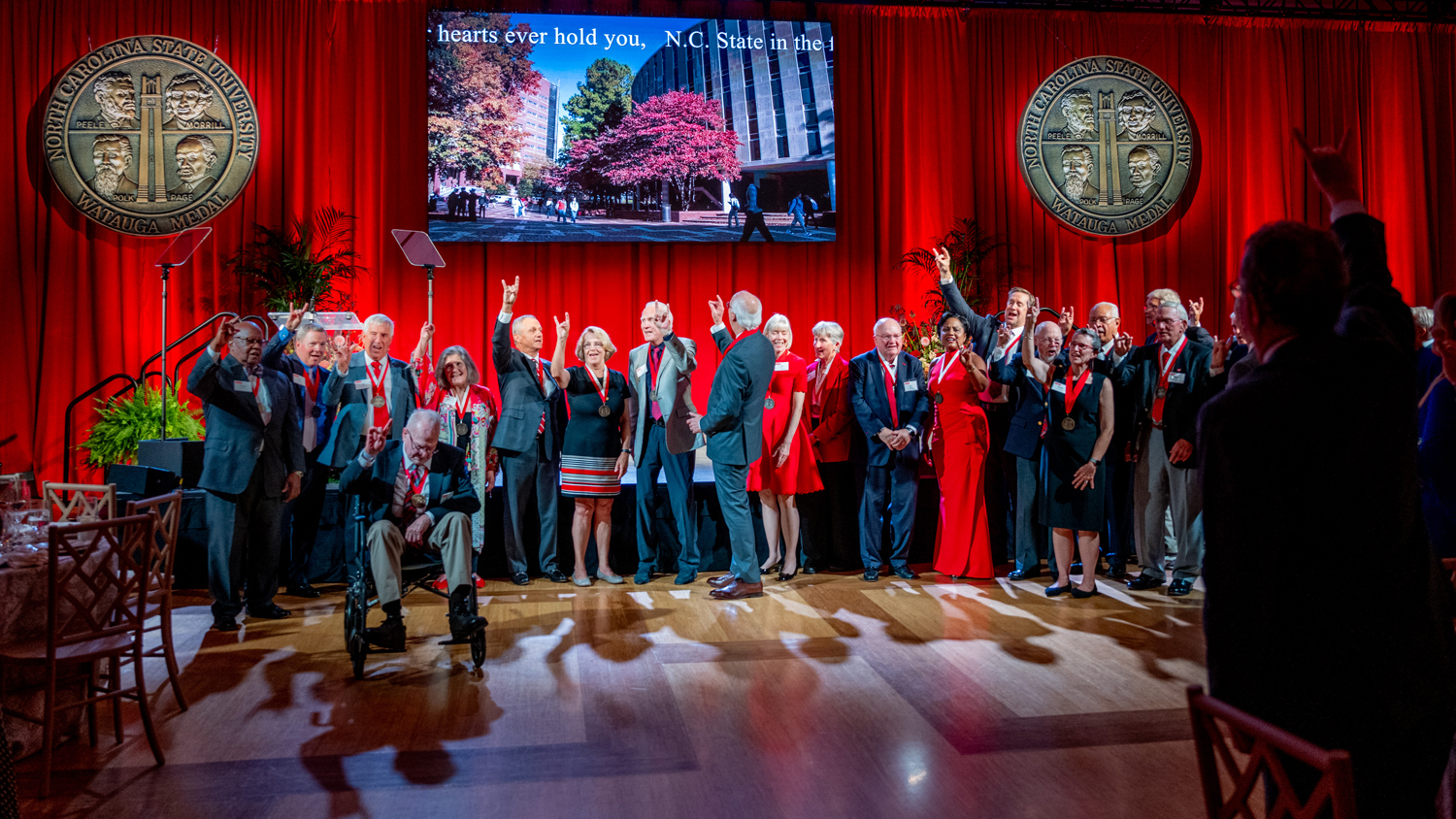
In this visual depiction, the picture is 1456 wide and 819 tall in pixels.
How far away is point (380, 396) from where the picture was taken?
5.32 meters

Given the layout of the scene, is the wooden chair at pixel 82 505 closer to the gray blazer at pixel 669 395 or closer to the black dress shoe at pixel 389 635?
the black dress shoe at pixel 389 635

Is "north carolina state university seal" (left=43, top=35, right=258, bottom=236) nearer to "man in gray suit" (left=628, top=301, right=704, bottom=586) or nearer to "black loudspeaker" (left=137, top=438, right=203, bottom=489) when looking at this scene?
"black loudspeaker" (left=137, top=438, right=203, bottom=489)

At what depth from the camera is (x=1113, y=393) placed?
5098 mm

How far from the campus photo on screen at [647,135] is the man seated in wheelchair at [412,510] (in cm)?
442

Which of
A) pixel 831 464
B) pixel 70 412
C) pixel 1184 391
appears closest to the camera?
pixel 1184 391

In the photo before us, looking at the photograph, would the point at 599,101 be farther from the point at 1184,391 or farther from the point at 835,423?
the point at 1184,391

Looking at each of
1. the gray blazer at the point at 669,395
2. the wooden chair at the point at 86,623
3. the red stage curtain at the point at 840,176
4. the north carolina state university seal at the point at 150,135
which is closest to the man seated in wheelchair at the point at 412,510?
the wooden chair at the point at 86,623

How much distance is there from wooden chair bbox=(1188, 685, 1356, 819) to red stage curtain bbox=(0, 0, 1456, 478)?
23.8ft

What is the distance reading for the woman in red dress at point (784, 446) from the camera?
218 inches

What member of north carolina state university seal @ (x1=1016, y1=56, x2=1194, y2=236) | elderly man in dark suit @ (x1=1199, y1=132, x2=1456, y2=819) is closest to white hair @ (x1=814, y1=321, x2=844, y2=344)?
north carolina state university seal @ (x1=1016, y1=56, x2=1194, y2=236)

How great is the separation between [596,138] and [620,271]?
3.75 feet

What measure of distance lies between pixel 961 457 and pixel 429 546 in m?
3.04

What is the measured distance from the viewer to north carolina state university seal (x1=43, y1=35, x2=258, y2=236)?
7.48m

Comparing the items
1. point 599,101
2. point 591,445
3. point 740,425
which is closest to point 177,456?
point 591,445
